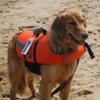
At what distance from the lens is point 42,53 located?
5.27 meters

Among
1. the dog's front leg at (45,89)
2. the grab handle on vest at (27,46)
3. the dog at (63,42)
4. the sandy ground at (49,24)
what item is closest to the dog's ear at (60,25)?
the dog at (63,42)

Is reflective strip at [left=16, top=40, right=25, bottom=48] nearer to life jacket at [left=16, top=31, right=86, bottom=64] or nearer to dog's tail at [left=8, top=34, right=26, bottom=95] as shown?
life jacket at [left=16, top=31, right=86, bottom=64]

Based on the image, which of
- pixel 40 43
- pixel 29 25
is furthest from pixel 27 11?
pixel 40 43

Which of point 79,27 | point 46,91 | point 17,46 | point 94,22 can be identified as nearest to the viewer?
point 79,27

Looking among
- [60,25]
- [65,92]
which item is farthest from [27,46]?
[65,92]

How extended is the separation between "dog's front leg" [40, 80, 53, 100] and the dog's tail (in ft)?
1.97

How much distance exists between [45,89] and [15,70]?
30.1 inches

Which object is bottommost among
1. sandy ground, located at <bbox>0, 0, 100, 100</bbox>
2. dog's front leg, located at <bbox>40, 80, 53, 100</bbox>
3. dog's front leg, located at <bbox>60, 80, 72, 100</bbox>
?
sandy ground, located at <bbox>0, 0, 100, 100</bbox>

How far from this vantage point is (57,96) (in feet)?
20.7

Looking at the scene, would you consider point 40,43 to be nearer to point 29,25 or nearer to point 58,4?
point 29,25

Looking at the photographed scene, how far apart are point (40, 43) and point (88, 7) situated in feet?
19.5

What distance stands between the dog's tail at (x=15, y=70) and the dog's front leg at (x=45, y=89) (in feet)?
1.97

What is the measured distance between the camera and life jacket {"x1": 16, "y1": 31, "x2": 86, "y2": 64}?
515cm

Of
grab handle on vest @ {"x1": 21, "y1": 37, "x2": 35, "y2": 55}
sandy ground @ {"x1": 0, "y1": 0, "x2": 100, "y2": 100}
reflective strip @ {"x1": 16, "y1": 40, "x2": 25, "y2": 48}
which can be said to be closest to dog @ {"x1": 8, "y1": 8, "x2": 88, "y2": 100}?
reflective strip @ {"x1": 16, "y1": 40, "x2": 25, "y2": 48}
